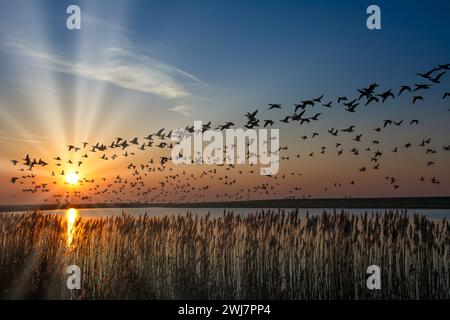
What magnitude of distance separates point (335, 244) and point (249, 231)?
8.28 ft

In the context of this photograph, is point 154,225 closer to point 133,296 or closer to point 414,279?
point 133,296

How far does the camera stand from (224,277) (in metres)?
13.2

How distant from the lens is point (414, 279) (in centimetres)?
1217

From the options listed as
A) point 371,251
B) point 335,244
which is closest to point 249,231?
point 335,244

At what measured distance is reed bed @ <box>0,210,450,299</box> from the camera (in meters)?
12.2

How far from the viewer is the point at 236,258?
14008mm

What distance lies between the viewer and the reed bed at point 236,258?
12.2 metres
